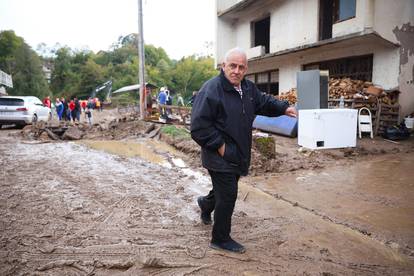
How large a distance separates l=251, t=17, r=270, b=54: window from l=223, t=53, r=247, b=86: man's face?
17302 millimetres

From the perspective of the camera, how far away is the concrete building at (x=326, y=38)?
10961 millimetres

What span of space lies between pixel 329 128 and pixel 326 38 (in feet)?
25.8

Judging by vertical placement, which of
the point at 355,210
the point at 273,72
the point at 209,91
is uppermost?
the point at 273,72

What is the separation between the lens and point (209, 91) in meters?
2.88

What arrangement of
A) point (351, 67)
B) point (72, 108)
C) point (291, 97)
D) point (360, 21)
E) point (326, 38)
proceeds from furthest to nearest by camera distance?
point (72, 108)
point (326, 38)
point (291, 97)
point (351, 67)
point (360, 21)

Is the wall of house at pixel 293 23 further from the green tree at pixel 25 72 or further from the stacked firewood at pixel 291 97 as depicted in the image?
the green tree at pixel 25 72

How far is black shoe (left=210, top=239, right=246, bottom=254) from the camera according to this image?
3.10 metres

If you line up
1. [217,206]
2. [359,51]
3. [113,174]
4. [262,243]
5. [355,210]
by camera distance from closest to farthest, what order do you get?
1. [217,206]
2. [262,243]
3. [355,210]
4. [113,174]
5. [359,51]

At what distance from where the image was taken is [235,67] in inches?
116

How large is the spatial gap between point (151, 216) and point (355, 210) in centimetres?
274

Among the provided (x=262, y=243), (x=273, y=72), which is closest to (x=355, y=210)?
(x=262, y=243)

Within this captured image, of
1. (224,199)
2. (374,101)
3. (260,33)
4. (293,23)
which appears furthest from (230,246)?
(260,33)

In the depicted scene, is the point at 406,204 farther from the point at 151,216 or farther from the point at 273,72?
the point at 273,72

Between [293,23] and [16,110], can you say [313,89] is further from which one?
[16,110]
